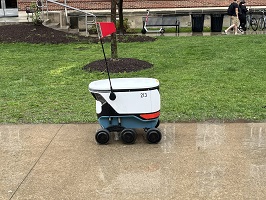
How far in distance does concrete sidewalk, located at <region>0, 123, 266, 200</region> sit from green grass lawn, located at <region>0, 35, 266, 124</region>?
0.62m

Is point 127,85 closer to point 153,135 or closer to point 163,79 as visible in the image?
point 153,135

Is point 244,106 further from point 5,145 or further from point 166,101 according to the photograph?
point 5,145

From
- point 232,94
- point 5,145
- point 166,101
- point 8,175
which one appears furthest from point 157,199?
point 232,94

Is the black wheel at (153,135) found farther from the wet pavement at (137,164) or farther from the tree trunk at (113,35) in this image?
the tree trunk at (113,35)

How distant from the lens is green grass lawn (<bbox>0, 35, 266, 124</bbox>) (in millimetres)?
6355

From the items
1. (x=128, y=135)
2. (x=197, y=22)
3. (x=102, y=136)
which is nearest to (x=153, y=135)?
(x=128, y=135)

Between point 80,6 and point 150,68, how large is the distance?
13.3 meters

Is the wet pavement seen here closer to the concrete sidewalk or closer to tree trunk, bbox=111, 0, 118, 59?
the concrete sidewalk

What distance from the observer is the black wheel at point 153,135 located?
4973mm

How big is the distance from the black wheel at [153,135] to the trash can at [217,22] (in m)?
14.4

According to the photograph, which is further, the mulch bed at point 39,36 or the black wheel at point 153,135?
the mulch bed at point 39,36

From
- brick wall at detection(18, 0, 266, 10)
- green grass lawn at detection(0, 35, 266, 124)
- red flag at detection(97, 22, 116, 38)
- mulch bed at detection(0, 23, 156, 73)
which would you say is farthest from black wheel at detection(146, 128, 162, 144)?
brick wall at detection(18, 0, 266, 10)

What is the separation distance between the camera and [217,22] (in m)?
18.5

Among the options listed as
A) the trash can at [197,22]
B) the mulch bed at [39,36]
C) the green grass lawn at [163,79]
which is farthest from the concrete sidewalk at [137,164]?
the trash can at [197,22]
